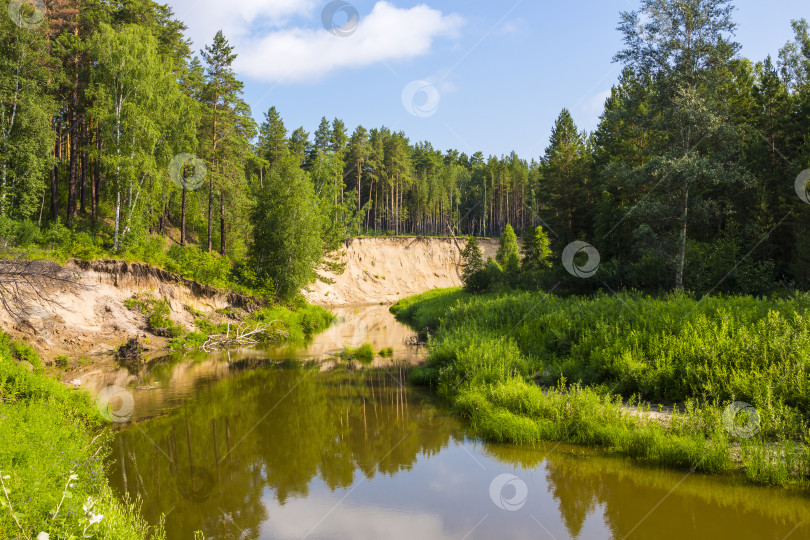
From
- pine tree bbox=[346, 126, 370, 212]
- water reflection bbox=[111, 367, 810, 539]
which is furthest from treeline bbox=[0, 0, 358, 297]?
pine tree bbox=[346, 126, 370, 212]

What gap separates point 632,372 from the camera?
13.5 metres

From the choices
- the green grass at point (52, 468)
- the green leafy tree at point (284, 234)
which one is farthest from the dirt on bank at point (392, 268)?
the green grass at point (52, 468)

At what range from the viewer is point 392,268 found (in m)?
75.1

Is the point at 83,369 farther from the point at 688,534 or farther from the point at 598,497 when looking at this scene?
the point at 688,534

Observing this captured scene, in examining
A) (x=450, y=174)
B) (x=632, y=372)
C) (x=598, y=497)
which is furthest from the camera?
(x=450, y=174)

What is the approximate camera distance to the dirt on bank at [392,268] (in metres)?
65.3

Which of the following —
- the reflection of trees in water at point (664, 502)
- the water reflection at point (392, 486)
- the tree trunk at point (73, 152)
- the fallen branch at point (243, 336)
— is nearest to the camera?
the reflection of trees in water at point (664, 502)

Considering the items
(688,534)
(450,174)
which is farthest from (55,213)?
(450,174)

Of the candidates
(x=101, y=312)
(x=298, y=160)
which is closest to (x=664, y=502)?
(x=101, y=312)

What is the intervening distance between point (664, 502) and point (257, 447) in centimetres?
914

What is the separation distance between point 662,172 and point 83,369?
26.9 metres

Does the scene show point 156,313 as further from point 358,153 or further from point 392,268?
point 358,153

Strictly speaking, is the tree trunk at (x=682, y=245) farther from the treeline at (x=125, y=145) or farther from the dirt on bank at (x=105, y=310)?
the treeline at (x=125, y=145)

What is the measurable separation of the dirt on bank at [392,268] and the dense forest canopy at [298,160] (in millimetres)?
15478
